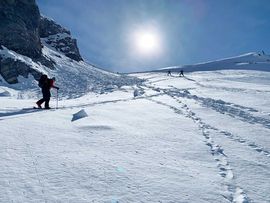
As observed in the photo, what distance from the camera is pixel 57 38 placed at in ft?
243

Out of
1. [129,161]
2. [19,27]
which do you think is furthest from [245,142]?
[19,27]

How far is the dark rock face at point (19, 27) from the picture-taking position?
43.3m

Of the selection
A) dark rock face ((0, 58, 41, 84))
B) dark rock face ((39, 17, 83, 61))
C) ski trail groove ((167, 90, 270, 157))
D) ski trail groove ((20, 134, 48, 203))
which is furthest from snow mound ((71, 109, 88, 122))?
dark rock face ((39, 17, 83, 61))

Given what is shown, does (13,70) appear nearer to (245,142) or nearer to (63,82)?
(63,82)

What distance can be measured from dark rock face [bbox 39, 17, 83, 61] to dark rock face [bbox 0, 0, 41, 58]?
14994mm

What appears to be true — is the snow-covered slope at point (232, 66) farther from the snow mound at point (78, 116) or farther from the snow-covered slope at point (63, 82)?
the snow mound at point (78, 116)

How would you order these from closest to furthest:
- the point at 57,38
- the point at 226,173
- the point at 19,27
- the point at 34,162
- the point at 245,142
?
the point at 34,162, the point at 226,173, the point at 245,142, the point at 19,27, the point at 57,38

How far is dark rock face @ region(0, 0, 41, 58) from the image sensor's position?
142 ft

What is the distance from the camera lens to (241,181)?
591 cm

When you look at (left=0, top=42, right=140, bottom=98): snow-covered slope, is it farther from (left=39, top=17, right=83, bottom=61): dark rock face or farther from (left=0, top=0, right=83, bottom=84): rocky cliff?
(left=39, top=17, right=83, bottom=61): dark rock face

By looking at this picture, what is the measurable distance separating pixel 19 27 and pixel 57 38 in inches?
1065

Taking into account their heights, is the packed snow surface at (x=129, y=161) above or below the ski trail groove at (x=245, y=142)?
below

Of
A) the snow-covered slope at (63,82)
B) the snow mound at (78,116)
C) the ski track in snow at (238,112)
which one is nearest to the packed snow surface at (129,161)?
the snow mound at (78,116)

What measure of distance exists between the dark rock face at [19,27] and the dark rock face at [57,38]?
15.0 m
